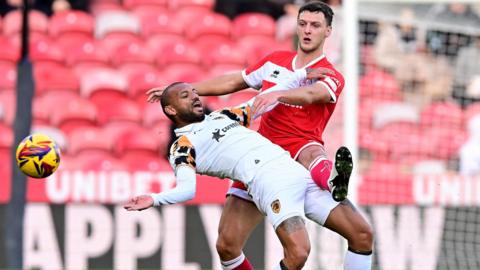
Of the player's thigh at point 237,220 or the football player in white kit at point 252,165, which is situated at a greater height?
the football player in white kit at point 252,165

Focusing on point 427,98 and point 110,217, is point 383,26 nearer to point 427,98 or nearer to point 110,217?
point 427,98

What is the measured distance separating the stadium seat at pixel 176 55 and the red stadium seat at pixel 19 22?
1.61m

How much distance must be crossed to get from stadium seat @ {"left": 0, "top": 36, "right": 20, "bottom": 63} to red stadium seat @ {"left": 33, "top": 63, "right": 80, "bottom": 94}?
411mm

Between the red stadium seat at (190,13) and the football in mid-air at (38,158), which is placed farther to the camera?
the red stadium seat at (190,13)

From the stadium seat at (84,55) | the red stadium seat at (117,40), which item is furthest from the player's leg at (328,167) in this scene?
the red stadium seat at (117,40)

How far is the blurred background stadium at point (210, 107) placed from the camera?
12375 millimetres

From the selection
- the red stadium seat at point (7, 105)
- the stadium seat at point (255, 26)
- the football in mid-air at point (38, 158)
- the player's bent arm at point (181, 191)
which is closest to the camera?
the player's bent arm at point (181, 191)

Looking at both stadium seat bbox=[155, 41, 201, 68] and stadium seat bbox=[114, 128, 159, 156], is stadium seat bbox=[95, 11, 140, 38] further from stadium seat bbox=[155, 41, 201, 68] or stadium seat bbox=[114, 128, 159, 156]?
stadium seat bbox=[114, 128, 159, 156]

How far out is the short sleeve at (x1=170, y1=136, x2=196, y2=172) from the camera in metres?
7.38

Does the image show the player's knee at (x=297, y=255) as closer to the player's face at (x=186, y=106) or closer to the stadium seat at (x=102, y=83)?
the player's face at (x=186, y=106)

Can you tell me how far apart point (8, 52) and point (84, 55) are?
100 cm

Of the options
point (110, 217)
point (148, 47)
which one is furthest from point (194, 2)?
point (110, 217)

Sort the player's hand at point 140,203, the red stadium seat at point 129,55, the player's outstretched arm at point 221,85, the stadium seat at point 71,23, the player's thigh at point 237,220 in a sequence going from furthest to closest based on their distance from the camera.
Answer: the stadium seat at point 71,23 < the red stadium seat at point 129,55 < the player's outstretched arm at point 221,85 < the player's thigh at point 237,220 < the player's hand at point 140,203

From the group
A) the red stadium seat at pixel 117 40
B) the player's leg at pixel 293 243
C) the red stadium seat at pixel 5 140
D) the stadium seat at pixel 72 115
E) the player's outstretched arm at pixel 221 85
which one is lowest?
the player's leg at pixel 293 243
